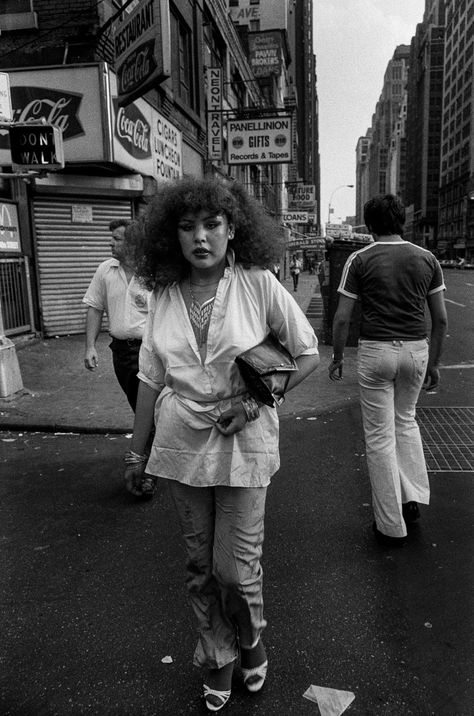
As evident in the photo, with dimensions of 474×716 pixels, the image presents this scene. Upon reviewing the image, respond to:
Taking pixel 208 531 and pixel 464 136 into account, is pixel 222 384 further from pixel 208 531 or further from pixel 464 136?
pixel 464 136

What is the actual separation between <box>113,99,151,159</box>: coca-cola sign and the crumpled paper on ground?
1080 cm

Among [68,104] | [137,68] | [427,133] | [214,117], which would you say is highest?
[427,133]

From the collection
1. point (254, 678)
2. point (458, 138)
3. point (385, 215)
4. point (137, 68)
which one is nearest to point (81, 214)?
point (137, 68)

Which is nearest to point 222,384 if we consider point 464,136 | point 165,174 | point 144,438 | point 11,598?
point 144,438

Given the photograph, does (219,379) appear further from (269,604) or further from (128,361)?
(128,361)

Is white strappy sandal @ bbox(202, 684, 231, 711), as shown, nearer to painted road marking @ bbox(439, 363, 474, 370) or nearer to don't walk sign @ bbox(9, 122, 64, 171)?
don't walk sign @ bbox(9, 122, 64, 171)

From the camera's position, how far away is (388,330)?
3.59 meters

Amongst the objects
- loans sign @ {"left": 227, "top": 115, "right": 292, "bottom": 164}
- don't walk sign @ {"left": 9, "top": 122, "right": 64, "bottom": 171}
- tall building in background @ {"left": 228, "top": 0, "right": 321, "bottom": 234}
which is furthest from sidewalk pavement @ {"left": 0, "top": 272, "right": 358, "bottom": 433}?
tall building in background @ {"left": 228, "top": 0, "right": 321, "bottom": 234}

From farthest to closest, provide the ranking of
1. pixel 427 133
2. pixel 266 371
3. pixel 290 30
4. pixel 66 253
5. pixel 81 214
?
pixel 427 133
pixel 290 30
pixel 81 214
pixel 66 253
pixel 266 371

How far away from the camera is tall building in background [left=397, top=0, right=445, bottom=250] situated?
161 meters

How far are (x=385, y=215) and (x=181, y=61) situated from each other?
15.6 meters

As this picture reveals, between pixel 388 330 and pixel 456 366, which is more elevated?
pixel 388 330

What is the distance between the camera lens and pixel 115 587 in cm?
320

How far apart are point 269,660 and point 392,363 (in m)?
1.82
